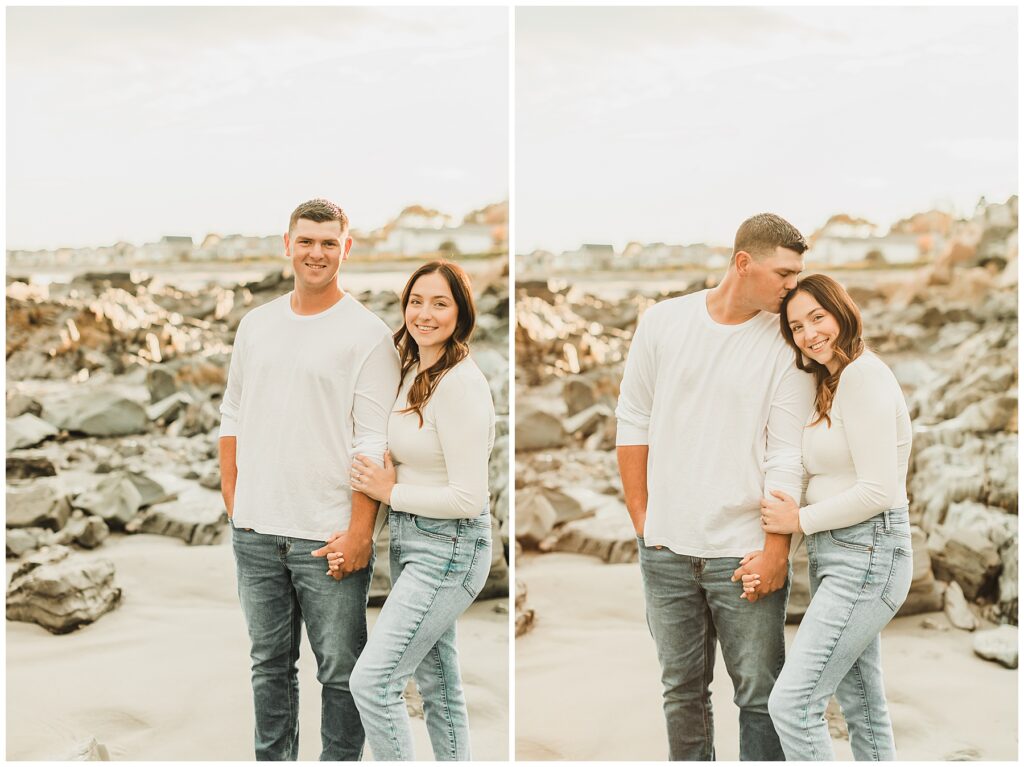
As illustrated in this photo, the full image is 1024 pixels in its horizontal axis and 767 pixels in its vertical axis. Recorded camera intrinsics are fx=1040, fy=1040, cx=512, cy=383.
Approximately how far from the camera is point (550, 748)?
3.38 meters

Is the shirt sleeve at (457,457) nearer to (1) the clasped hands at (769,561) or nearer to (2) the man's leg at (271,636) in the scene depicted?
(2) the man's leg at (271,636)

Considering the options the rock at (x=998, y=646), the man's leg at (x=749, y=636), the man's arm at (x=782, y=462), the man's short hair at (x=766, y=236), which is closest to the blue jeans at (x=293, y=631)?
the man's leg at (x=749, y=636)

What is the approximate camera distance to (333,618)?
3025mm

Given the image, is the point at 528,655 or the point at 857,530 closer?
the point at 857,530

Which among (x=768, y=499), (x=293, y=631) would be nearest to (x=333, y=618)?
(x=293, y=631)

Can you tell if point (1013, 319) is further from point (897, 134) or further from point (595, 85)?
point (595, 85)

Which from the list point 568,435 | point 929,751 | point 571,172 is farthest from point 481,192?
point 929,751

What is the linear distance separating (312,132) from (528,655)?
185cm

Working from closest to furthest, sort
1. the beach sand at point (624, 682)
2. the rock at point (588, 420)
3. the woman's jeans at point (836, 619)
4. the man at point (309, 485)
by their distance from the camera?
the woman's jeans at point (836, 619)
the man at point (309, 485)
the beach sand at point (624, 682)
the rock at point (588, 420)

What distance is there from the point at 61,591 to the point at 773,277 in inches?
96.7

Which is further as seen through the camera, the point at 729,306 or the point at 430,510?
the point at 729,306

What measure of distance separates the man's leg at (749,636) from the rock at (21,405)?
220 cm

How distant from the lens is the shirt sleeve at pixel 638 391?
126 inches

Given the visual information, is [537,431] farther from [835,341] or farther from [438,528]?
[835,341]
